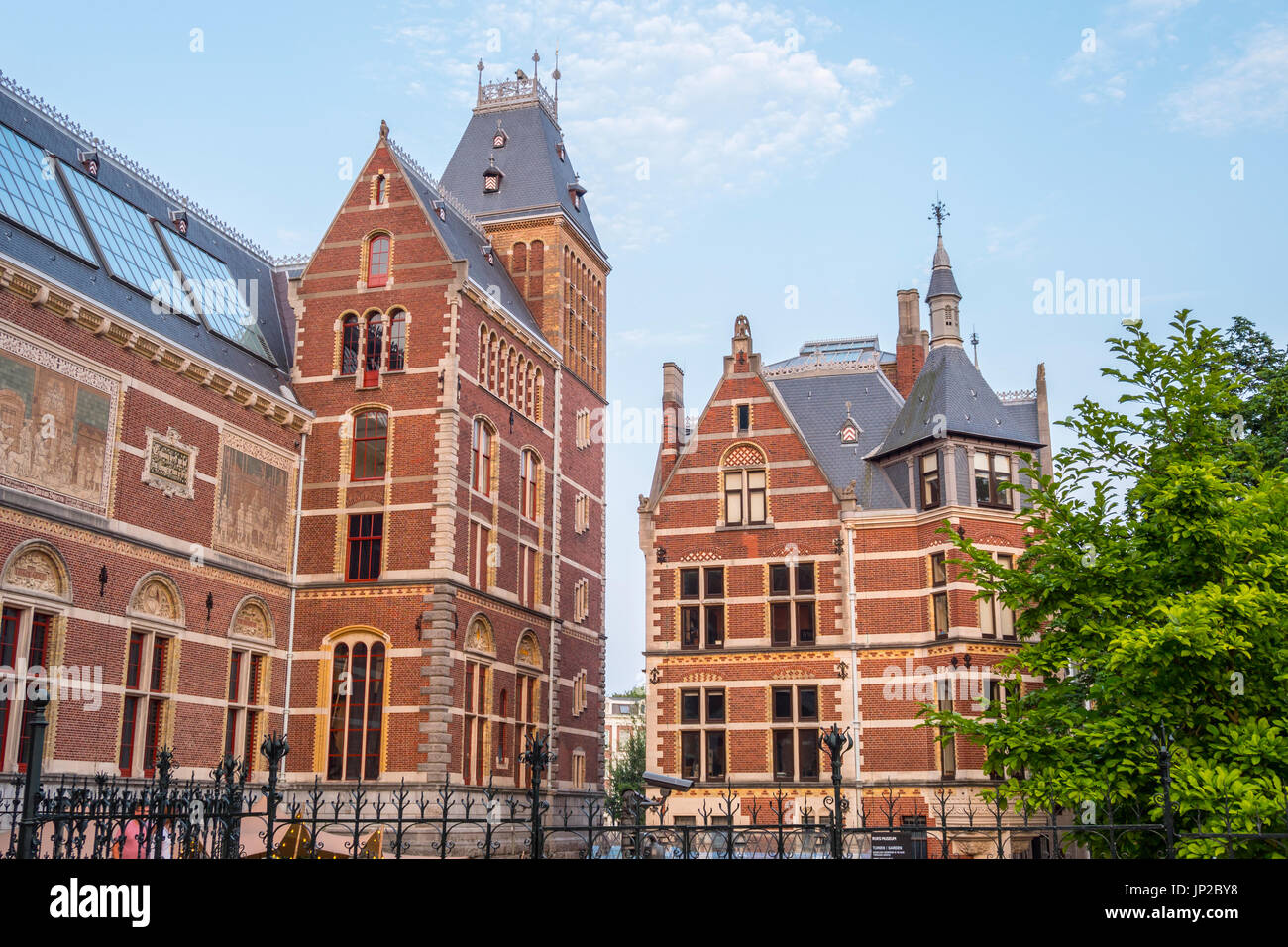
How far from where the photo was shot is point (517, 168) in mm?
48188

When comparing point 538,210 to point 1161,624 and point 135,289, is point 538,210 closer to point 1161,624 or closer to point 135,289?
point 135,289

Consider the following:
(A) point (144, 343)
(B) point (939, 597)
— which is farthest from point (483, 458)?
(B) point (939, 597)

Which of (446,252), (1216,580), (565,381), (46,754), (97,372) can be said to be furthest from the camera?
(565,381)

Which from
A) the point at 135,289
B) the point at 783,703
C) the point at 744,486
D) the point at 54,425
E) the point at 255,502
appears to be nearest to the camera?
the point at 54,425

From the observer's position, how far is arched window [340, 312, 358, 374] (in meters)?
36.3

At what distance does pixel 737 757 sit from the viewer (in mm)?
33219

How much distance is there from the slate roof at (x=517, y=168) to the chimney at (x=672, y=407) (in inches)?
447

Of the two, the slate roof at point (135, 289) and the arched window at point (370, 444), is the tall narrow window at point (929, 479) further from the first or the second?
the slate roof at point (135, 289)

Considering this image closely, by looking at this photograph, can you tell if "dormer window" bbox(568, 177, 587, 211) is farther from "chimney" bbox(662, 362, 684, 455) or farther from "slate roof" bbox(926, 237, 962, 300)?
"slate roof" bbox(926, 237, 962, 300)

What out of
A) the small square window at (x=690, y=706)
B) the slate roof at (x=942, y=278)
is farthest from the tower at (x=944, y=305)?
the small square window at (x=690, y=706)

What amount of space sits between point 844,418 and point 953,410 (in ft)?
14.0
